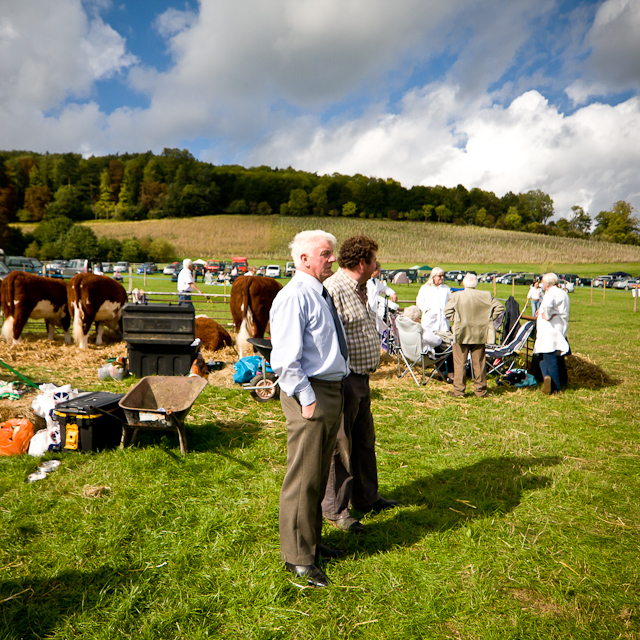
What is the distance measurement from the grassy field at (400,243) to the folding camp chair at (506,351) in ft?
163

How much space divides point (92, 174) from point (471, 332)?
113437 mm

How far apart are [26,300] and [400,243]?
222 ft

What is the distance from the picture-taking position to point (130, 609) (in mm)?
2426

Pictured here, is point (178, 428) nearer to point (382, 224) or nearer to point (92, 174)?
Answer: point (382, 224)

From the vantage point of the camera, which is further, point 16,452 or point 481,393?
point 481,393

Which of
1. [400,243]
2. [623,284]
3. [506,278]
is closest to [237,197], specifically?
[400,243]

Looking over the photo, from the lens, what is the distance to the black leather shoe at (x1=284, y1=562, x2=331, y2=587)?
8.64 ft

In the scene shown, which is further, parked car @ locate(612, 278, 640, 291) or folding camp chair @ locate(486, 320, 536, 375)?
parked car @ locate(612, 278, 640, 291)

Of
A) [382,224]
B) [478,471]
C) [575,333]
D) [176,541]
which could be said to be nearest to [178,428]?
[176,541]

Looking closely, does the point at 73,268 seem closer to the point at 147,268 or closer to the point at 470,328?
the point at 147,268

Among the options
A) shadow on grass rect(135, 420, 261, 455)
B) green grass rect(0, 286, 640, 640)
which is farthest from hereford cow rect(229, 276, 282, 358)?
green grass rect(0, 286, 640, 640)

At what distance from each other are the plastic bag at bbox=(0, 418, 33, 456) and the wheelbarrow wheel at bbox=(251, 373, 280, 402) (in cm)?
268

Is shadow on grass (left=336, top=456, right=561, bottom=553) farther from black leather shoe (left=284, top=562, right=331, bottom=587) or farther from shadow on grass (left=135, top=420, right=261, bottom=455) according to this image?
shadow on grass (left=135, top=420, right=261, bottom=455)

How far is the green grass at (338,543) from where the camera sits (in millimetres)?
2404
